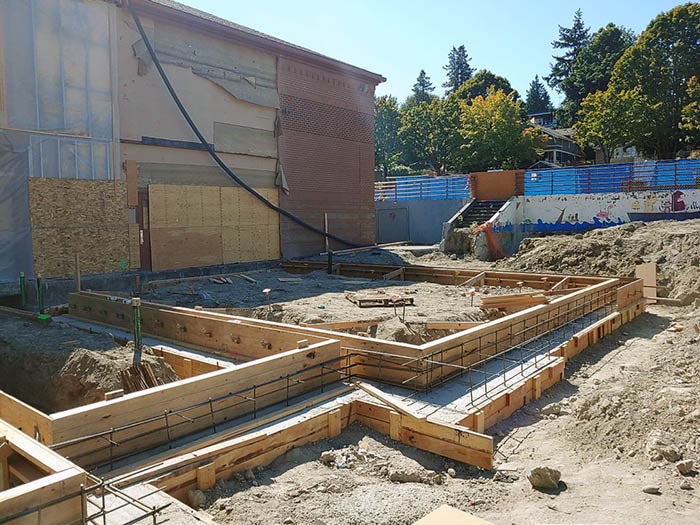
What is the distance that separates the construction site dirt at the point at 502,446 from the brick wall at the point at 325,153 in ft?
34.7

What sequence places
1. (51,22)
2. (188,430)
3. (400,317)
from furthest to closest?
(51,22) < (400,317) < (188,430)

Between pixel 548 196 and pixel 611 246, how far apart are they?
5.60 m

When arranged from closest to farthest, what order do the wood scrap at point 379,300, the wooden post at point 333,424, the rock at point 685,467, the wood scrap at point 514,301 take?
the rock at point 685,467 → the wooden post at point 333,424 → the wood scrap at point 514,301 → the wood scrap at point 379,300

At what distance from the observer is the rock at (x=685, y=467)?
5.21m

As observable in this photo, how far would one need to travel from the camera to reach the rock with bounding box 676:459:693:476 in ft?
17.1

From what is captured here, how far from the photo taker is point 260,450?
540 cm

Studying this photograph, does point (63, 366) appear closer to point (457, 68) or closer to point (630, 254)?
point (630, 254)

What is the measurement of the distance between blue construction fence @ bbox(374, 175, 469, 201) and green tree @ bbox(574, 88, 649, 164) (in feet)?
41.8

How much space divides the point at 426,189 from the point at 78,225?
1901 centimetres

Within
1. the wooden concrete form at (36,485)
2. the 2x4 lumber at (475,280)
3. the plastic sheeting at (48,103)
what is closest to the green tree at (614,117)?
the 2x4 lumber at (475,280)

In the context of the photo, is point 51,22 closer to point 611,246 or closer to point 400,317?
point 400,317

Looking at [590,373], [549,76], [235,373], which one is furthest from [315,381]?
[549,76]

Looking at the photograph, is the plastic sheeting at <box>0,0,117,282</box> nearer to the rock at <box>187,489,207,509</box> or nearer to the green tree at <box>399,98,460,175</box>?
the rock at <box>187,489,207,509</box>

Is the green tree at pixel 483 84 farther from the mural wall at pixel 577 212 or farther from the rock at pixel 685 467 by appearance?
the rock at pixel 685 467
